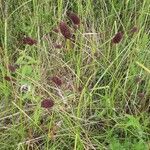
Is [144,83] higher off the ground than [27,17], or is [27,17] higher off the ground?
[27,17]

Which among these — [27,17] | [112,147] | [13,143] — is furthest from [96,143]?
[27,17]

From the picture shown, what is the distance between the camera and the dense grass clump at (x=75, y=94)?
135cm

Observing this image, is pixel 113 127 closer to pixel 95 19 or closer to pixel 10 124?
pixel 10 124

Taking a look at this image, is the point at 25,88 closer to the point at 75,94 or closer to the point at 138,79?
the point at 75,94

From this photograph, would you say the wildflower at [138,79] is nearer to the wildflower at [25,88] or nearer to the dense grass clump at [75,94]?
the dense grass clump at [75,94]

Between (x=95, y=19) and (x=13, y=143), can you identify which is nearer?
(x=13, y=143)

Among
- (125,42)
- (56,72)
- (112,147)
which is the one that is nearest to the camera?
(112,147)

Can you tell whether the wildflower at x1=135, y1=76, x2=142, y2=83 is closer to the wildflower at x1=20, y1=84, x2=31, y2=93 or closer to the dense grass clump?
the dense grass clump

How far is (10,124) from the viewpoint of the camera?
1477mm

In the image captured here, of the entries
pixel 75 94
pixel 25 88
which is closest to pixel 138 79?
pixel 75 94

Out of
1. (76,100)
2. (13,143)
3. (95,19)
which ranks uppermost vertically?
(95,19)

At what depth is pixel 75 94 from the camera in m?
1.41

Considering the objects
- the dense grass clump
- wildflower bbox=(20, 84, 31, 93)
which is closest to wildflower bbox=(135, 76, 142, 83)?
the dense grass clump

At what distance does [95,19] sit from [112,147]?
75 cm
